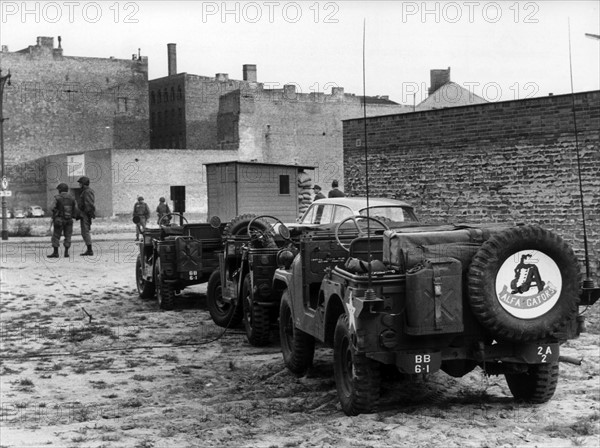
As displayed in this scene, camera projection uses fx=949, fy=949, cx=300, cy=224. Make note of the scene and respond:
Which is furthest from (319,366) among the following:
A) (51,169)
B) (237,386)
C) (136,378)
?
(51,169)

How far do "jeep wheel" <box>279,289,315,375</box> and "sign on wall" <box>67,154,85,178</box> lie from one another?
4534cm

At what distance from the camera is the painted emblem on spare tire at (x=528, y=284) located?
7.27 meters

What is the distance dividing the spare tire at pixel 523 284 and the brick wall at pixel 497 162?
9288mm

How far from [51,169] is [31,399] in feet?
179

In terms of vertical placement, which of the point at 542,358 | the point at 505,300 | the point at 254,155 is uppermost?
the point at 254,155

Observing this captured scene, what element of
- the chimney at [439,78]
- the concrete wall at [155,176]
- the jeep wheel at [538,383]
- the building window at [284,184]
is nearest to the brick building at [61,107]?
the concrete wall at [155,176]

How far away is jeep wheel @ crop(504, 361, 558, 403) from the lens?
781 centimetres

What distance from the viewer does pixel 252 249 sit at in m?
11.2

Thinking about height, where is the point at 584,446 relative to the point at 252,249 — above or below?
below

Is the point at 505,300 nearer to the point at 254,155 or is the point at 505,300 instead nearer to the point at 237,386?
the point at 237,386

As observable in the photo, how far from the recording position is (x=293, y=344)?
941 centimetres

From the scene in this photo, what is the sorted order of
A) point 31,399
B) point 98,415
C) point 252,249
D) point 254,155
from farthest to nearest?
point 254,155 → point 252,249 → point 31,399 → point 98,415

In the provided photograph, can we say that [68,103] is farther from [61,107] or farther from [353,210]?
[353,210]

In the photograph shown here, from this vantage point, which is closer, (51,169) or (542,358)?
(542,358)
